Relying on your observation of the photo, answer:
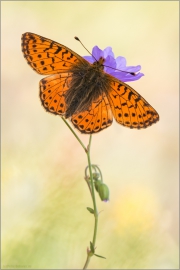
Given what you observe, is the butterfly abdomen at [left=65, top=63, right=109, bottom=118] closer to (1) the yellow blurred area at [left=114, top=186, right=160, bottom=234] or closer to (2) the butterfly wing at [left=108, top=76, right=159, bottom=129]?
(2) the butterfly wing at [left=108, top=76, right=159, bottom=129]

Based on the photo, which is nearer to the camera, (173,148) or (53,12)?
(173,148)

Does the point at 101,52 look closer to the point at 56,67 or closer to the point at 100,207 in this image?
the point at 56,67

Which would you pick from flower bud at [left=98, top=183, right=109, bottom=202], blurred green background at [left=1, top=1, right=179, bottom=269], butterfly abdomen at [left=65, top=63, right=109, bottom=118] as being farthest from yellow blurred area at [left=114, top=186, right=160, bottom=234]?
butterfly abdomen at [left=65, top=63, right=109, bottom=118]

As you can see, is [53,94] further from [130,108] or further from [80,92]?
[130,108]

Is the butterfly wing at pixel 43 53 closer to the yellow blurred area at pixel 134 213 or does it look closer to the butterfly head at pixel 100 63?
the butterfly head at pixel 100 63

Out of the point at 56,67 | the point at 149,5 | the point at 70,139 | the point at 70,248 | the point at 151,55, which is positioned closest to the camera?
the point at 56,67

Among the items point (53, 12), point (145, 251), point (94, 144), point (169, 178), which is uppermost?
point (53, 12)

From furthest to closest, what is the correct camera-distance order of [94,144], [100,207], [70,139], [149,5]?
[149,5] < [94,144] < [70,139] < [100,207]

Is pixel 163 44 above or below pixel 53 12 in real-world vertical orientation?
below

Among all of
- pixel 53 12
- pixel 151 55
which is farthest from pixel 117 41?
pixel 53 12
